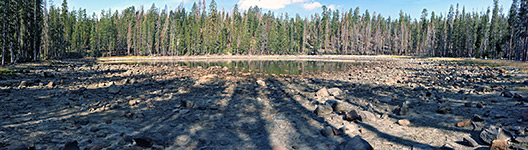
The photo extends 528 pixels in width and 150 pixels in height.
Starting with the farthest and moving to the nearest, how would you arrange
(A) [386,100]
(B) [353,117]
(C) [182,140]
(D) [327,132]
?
1. (A) [386,100]
2. (B) [353,117]
3. (D) [327,132]
4. (C) [182,140]

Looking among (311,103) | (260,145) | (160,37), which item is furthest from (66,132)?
(160,37)

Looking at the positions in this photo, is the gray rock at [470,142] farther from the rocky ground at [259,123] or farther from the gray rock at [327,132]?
the gray rock at [327,132]

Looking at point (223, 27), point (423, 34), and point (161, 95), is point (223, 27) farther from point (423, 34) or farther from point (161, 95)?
point (161, 95)

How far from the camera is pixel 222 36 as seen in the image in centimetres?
10150

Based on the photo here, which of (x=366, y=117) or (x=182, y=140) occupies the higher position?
(x=366, y=117)

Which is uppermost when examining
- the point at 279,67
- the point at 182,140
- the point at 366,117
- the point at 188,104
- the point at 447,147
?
the point at 279,67

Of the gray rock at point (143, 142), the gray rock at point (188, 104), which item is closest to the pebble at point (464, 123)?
the gray rock at point (143, 142)

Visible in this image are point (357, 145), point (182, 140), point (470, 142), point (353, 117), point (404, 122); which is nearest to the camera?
point (357, 145)

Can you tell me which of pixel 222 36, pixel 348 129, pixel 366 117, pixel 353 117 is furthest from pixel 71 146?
pixel 222 36

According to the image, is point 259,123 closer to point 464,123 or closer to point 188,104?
point 188,104

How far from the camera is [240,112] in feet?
34.1

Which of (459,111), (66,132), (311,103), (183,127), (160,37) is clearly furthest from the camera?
(160,37)

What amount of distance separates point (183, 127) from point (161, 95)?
252 inches

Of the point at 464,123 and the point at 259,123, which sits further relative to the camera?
the point at 259,123
